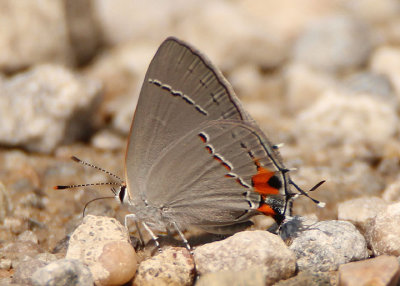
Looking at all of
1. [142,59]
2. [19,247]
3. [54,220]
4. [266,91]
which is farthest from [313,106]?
[19,247]

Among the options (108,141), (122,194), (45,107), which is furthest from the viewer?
(108,141)

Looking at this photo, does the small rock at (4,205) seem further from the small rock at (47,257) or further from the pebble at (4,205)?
the small rock at (47,257)

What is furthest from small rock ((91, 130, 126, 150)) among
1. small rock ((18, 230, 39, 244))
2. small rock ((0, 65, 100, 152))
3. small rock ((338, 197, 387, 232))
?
small rock ((338, 197, 387, 232))

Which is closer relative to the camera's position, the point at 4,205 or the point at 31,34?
the point at 4,205

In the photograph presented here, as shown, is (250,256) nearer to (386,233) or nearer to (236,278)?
(236,278)

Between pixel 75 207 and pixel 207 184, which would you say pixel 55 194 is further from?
pixel 207 184

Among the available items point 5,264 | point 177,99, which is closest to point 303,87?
point 177,99

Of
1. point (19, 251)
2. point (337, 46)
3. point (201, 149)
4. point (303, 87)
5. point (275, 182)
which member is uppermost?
point (337, 46)

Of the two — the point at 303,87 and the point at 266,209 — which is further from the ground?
the point at 303,87

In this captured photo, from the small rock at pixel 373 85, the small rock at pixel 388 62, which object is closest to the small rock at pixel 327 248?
the small rock at pixel 373 85
